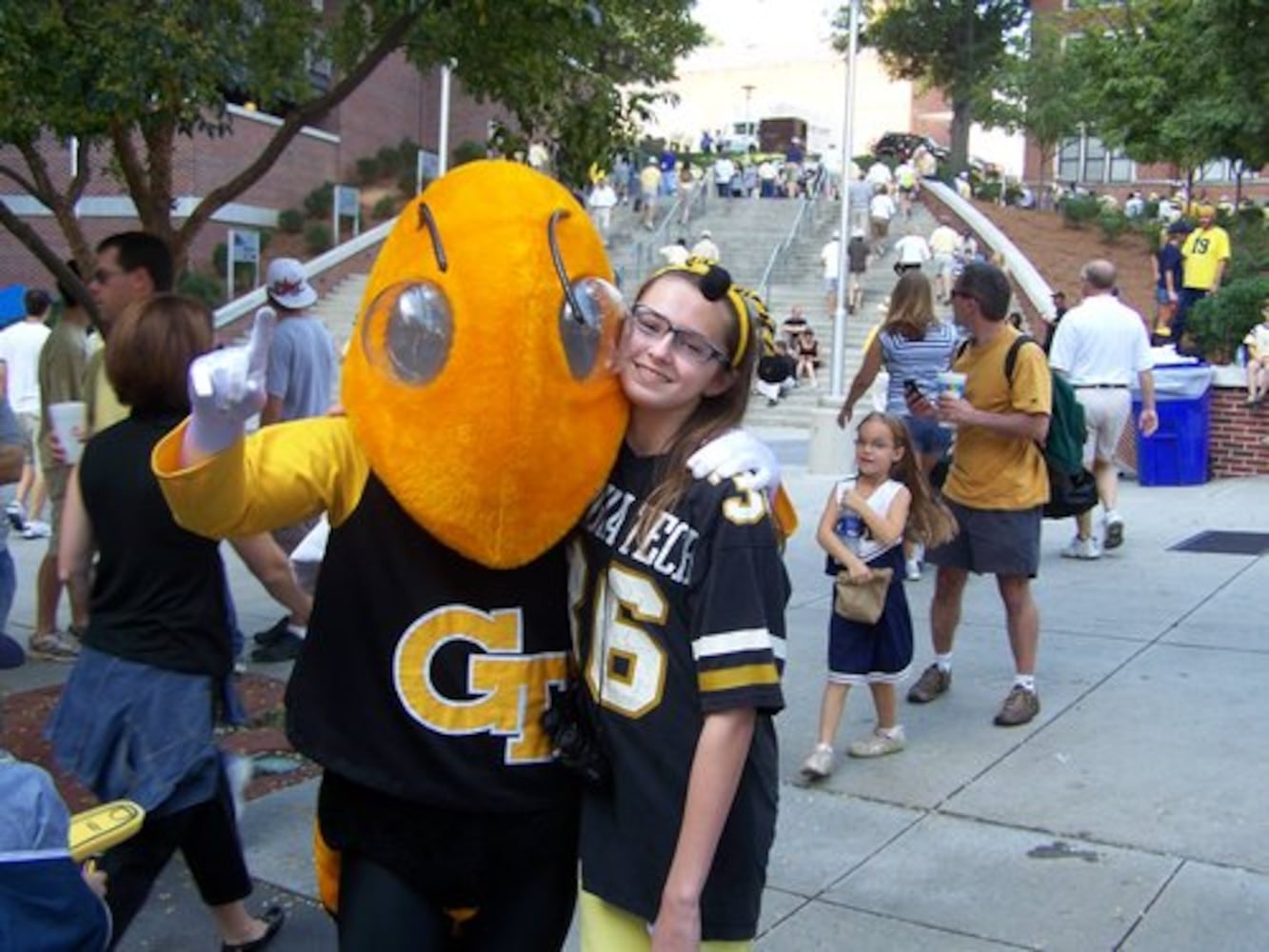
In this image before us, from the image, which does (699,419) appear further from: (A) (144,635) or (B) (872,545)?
(B) (872,545)

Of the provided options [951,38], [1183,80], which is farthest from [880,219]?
[951,38]

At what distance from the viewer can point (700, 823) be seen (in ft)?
6.59

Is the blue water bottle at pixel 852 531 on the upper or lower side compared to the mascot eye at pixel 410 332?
lower

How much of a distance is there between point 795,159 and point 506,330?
37300 millimetres

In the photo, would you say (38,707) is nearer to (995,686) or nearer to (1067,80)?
(995,686)

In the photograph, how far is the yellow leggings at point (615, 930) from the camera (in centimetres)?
217

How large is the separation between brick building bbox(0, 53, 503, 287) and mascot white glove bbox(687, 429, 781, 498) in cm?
1912

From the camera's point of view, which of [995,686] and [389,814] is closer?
[389,814]

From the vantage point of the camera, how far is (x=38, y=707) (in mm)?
5516

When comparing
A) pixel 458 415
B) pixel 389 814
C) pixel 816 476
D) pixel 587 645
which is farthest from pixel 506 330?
pixel 816 476

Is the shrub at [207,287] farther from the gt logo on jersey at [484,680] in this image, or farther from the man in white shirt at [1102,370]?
the gt logo on jersey at [484,680]

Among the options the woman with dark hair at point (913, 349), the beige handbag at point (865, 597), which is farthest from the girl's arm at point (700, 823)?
the woman with dark hair at point (913, 349)

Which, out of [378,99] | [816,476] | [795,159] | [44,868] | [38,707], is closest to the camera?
[44,868]

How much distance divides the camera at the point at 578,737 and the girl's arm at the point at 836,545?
2733 millimetres
